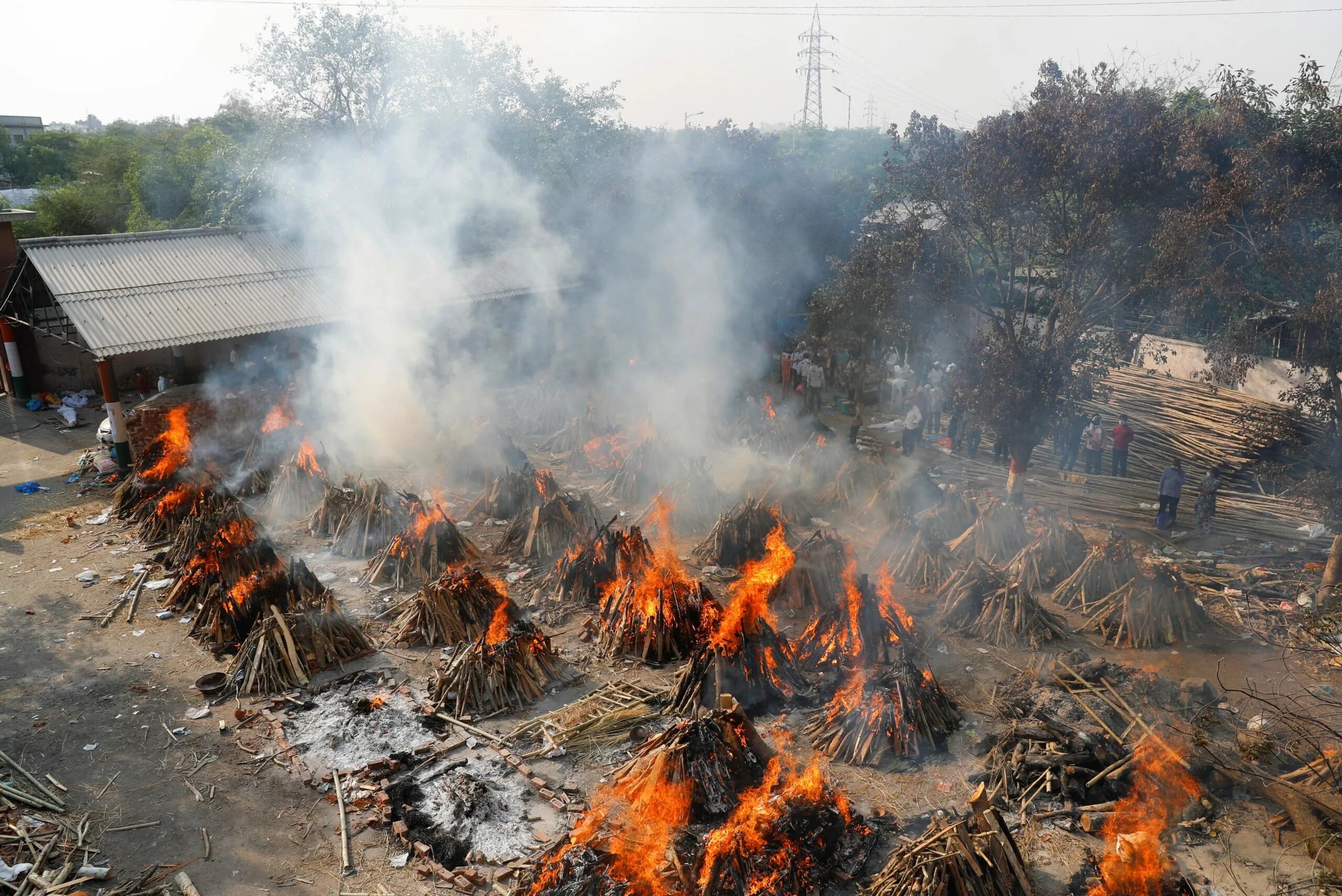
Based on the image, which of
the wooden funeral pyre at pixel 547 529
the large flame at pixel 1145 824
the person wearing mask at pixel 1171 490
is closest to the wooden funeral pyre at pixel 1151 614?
the large flame at pixel 1145 824

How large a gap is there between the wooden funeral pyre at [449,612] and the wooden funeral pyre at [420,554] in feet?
4.32

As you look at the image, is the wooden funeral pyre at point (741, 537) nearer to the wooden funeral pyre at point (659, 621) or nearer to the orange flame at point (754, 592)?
the orange flame at point (754, 592)

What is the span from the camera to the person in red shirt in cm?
1515

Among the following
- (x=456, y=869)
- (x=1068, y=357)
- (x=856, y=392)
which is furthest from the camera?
(x=856, y=392)

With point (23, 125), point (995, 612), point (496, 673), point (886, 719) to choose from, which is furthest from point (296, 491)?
point (23, 125)

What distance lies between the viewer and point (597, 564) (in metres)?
10.9

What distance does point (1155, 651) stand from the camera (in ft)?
32.1

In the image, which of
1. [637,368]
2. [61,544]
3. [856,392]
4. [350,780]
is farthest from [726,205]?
[350,780]

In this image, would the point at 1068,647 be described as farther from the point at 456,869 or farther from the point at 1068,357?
the point at 456,869

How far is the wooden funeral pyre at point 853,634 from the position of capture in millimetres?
8992

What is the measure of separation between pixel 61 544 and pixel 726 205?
16400 millimetres

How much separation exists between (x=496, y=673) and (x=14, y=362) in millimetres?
18220

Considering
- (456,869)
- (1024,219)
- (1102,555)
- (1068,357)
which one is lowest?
(456,869)

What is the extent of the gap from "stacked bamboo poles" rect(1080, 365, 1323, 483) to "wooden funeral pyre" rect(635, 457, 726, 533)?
20.0 feet
